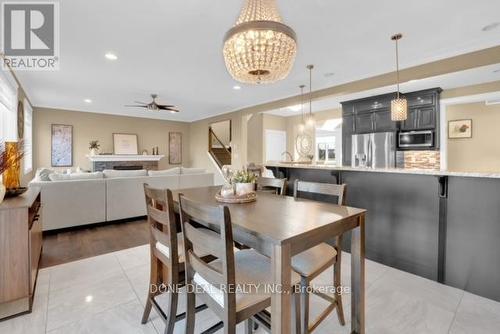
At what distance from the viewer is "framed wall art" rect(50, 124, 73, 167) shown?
274 inches

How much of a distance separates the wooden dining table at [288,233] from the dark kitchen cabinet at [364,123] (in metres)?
4.19

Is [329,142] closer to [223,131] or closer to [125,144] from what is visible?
[223,131]

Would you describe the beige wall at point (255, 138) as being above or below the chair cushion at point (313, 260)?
above

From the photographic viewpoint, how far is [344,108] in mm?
5781

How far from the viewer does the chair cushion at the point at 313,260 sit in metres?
1.45

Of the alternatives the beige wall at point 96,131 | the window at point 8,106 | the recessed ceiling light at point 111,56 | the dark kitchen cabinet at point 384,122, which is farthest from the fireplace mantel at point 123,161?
the dark kitchen cabinet at point 384,122

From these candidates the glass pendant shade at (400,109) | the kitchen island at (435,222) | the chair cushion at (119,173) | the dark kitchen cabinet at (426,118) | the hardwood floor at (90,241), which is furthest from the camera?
the dark kitchen cabinet at (426,118)

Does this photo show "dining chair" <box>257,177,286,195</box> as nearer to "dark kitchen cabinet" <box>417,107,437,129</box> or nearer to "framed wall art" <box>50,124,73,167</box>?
"dark kitchen cabinet" <box>417,107,437,129</box>

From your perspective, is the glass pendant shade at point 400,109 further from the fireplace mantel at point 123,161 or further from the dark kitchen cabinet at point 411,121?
the fireplace mantel at point 123,161

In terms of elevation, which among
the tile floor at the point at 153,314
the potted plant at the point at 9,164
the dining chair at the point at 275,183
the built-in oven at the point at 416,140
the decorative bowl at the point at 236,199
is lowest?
the tile floor at the point at 153,314

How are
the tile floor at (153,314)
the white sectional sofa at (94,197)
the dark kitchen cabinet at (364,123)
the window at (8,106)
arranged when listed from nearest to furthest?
the tile floor at (153,314), the window at (8,106), the white sectional sofa at (94,197), the dark kitchen cabinet at (364,123)

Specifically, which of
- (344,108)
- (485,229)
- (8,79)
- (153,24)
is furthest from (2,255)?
(344,108)

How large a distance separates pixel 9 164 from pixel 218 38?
2300 millimetres

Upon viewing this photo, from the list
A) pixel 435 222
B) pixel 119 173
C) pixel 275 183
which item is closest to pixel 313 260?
pixel 275 183
